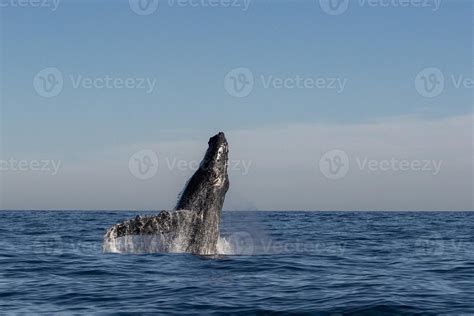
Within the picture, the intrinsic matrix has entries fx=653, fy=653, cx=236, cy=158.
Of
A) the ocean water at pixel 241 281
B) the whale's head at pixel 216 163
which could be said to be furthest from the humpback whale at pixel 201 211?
the ocean water at pixel 241 281

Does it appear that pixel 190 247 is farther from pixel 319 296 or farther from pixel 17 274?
pixel 319 296

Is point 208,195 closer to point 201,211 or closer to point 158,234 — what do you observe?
point 201,211

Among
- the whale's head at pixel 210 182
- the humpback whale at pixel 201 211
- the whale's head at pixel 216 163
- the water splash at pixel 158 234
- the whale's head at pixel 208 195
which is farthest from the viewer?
the whale's head at pixel 216 163

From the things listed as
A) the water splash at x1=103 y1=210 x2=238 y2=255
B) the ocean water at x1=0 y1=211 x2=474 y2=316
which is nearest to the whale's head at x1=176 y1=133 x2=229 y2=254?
the water splash at x1=103 y1=210 x2=238 y2=255

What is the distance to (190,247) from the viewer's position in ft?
78.1

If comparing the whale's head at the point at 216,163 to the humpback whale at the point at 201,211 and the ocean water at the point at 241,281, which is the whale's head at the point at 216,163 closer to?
the humpback whale at the point at 201,211

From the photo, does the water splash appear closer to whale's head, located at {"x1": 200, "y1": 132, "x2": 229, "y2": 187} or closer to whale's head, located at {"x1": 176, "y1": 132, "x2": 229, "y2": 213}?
whale's head, located at {"x1": 176, "y1": 132, "x2": 229, "y2": 213}

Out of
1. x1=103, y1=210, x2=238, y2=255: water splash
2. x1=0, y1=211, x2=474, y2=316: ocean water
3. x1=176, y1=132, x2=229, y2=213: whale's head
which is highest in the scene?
x1=176, y1=132, x2=229, y2=213: whale's head

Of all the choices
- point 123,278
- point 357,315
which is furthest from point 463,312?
point 123,278

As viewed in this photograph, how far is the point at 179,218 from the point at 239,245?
586 centimetres

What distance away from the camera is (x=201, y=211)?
23.9 metres

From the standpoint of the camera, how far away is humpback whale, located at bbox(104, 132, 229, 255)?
23.5 meters

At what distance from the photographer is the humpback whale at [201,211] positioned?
2352 cm

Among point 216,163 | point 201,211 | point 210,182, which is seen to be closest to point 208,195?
point 210,182
